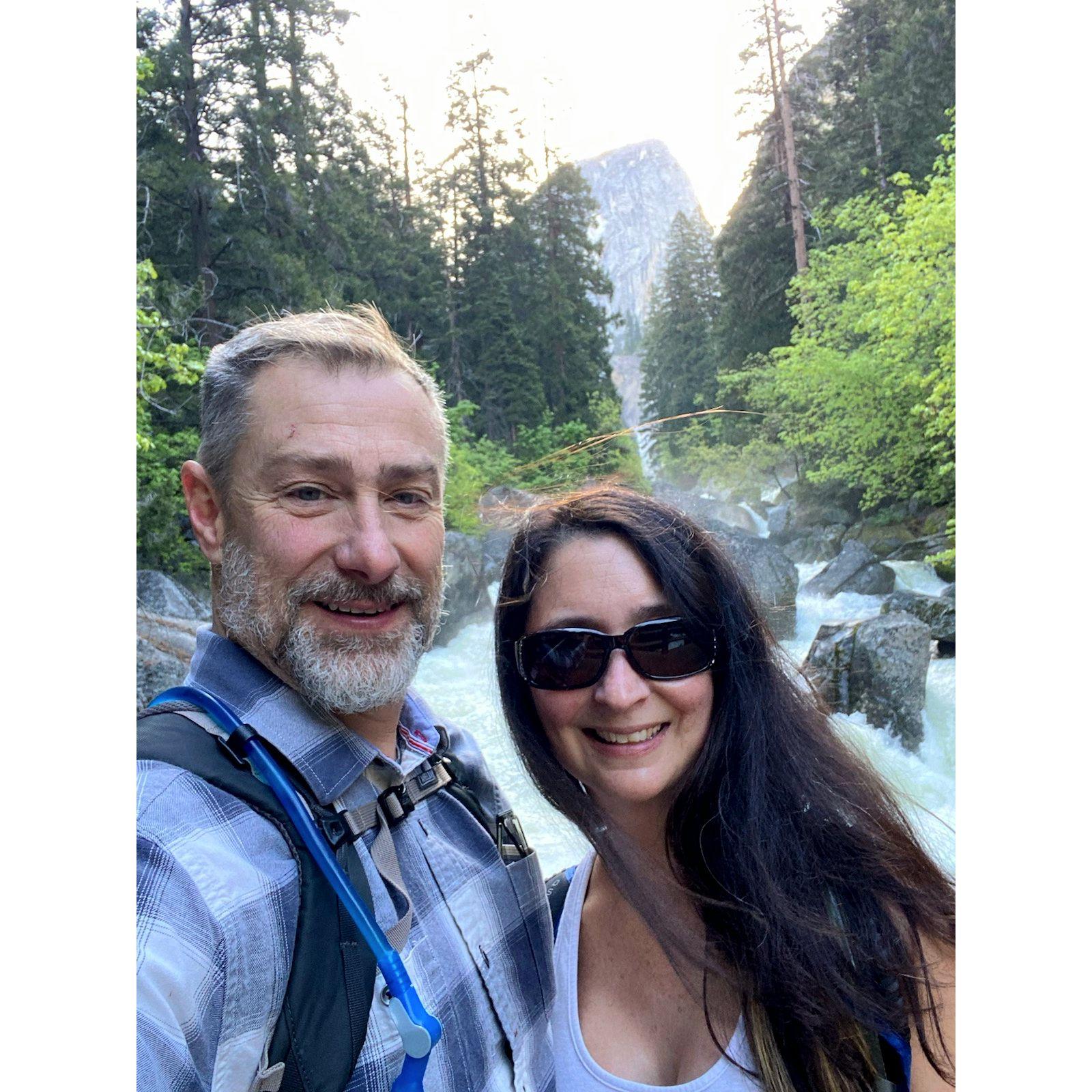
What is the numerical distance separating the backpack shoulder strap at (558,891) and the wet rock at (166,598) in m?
0.96

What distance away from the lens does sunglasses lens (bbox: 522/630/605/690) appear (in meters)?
1.21

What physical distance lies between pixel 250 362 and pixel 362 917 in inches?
26.1

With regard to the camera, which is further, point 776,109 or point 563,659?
point 776,109

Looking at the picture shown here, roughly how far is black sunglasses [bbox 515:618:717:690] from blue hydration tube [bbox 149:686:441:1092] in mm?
462

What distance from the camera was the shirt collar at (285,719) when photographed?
0.91 meters

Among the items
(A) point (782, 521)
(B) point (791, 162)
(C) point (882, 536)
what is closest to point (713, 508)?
(A) point (782, 521)

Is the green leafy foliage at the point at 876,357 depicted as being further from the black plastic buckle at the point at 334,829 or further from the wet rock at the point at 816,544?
the black plastic buckle at the point at 334,829

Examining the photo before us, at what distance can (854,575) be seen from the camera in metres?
2.58

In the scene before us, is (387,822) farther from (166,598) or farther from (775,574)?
(775,574)

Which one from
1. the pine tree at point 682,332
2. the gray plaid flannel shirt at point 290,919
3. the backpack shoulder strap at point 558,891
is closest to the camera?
the gray plaid flannel shirt at point 290,919

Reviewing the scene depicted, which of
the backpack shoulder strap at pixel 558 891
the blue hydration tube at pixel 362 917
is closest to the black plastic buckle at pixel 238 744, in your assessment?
the blue hydration tube at pixel 362 917

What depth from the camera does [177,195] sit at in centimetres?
181
